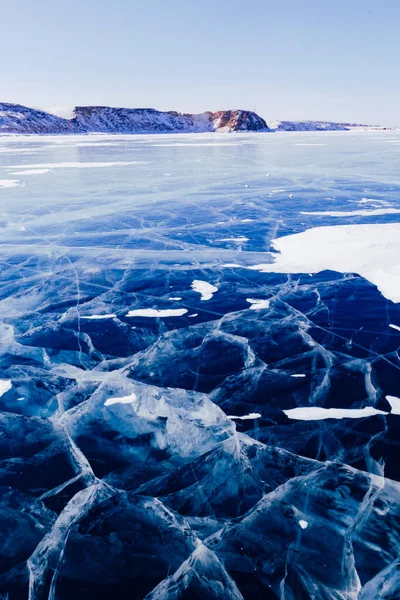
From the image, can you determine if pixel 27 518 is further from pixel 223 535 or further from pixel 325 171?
pixel 325 171

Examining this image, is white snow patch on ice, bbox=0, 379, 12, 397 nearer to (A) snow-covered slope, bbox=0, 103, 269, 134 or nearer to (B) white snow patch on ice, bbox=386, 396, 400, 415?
(B) white snow patch on ice, bbox=386, 396, 400, 415

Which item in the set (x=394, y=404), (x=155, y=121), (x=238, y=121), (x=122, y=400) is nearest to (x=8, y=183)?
(x=122, y=400)

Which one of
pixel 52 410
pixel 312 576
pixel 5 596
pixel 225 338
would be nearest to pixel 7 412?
pixel 52 410

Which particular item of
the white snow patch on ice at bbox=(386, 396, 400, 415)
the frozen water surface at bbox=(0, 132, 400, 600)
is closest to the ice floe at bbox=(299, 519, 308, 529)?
the frozen water surface at bbox=(0, 132, 400, 600)

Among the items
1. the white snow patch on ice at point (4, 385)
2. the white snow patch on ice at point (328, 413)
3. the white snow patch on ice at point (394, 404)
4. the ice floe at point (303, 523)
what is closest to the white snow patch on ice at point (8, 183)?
the white snow patch on ice at point (4, 385)

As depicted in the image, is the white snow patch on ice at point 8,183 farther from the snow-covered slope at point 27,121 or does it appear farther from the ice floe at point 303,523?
the snow-covered slope at point 27,121

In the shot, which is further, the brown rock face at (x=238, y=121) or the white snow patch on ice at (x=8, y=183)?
the brown rock face at (x=238, y=121)

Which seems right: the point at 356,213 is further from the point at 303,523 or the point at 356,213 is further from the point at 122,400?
the point at 303,523
